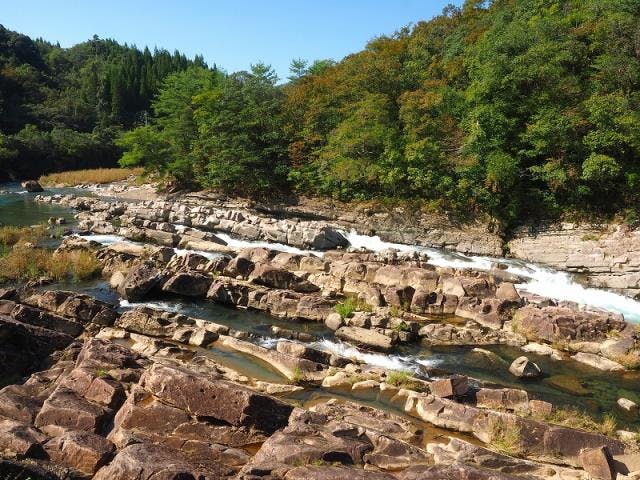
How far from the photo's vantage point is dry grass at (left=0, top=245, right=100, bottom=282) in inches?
725

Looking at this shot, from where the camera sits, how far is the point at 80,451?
6938 millimetres

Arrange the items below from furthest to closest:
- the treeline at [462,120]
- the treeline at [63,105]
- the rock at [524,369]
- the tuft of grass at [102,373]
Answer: the treeline at [63,105], the treeline at [462,120], the rock at [524,369], the tuft of grass at [102,373]

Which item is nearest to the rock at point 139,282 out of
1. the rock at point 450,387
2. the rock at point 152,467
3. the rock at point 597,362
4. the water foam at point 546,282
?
the rock at point 152,467

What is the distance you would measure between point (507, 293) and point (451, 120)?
14970 millimetres

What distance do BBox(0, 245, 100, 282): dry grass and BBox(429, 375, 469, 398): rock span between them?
14925mm

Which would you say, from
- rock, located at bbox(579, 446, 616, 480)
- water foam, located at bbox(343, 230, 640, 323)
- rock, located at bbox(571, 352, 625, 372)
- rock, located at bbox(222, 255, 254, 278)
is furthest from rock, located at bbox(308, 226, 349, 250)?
rock, located at bbox(579, 446, 616, 480)

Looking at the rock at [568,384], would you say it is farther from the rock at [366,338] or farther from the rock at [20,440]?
the rock at [20,440]

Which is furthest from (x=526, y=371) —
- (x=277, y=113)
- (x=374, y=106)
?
(x=277, y=113)

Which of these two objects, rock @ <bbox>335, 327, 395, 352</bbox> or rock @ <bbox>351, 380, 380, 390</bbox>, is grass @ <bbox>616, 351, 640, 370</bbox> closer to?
rock @ <bbox>335, 327, 395, 352</bbox>

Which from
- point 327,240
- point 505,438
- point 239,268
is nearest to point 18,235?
point 239,268

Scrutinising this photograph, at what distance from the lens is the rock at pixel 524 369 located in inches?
497

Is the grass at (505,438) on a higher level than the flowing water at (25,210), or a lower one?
lower

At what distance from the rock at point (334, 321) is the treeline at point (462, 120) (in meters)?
14.2

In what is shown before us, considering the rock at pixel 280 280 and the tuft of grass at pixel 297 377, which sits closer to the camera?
the tuft of grass at pixel 297 377
